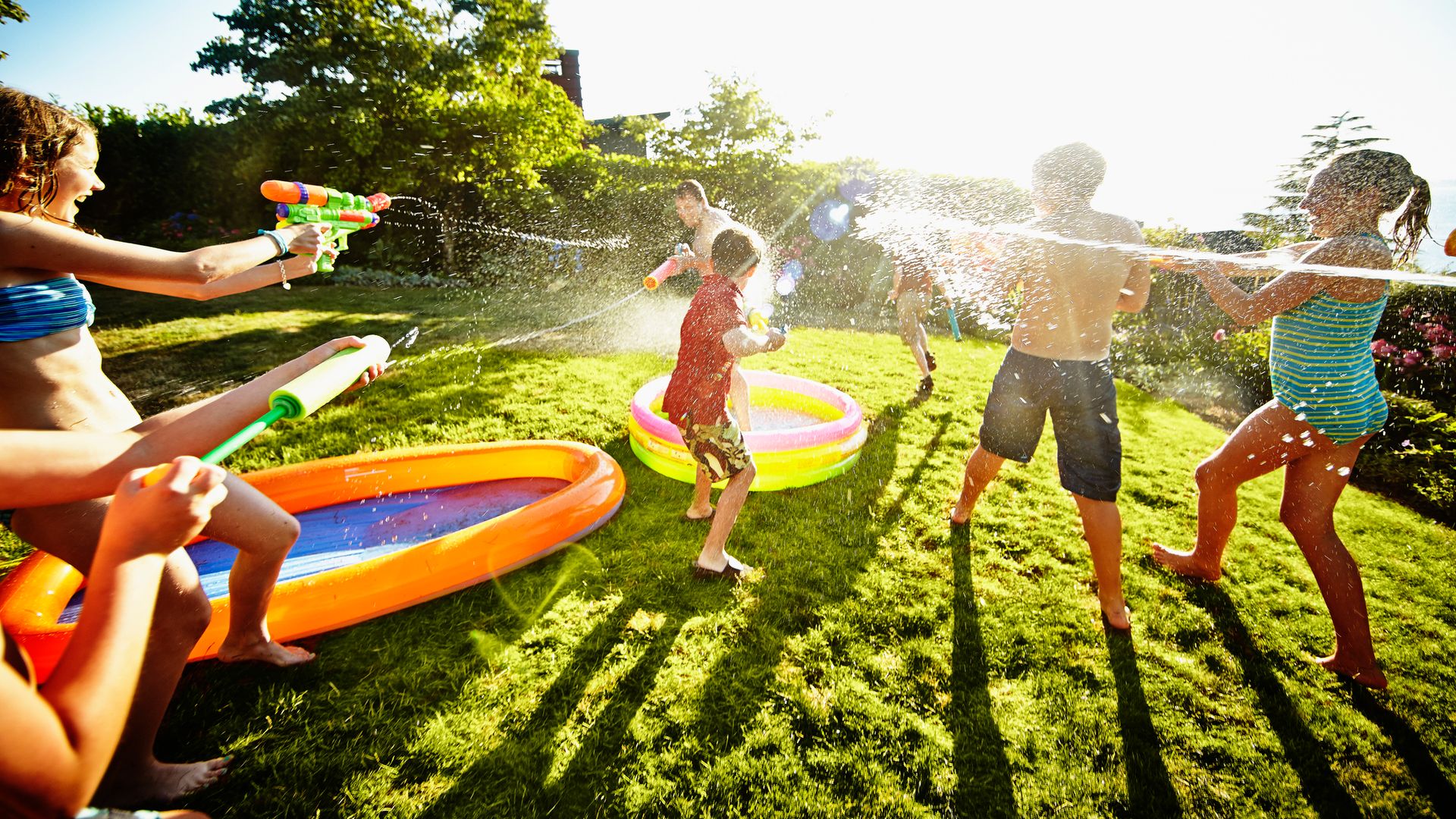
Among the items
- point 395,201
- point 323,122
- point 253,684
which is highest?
point 323,122

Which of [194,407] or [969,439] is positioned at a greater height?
[194,407]

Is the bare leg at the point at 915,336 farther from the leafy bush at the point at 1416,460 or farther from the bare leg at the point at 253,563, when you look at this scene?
the bare leg at the point at 253,563

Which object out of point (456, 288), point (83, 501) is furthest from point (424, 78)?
point (83, 501)

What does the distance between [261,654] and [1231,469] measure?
16.7ft

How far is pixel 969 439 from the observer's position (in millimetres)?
5551

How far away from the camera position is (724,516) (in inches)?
127

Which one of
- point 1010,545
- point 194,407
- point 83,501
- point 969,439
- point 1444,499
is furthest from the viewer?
point 969,439

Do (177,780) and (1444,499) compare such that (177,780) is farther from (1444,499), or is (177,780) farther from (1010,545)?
(1444,499)

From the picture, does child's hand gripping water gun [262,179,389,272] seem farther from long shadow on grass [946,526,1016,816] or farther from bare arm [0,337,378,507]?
long shadow on grass [946,526,1016,816]

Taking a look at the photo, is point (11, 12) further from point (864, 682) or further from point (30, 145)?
point (864, 682)

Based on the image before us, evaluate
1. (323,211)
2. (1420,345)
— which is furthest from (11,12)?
(1420,345)

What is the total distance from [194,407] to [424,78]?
12.5 meters

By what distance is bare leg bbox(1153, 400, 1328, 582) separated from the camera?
2805 mm

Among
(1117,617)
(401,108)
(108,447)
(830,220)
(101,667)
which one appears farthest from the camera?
(830,220)
